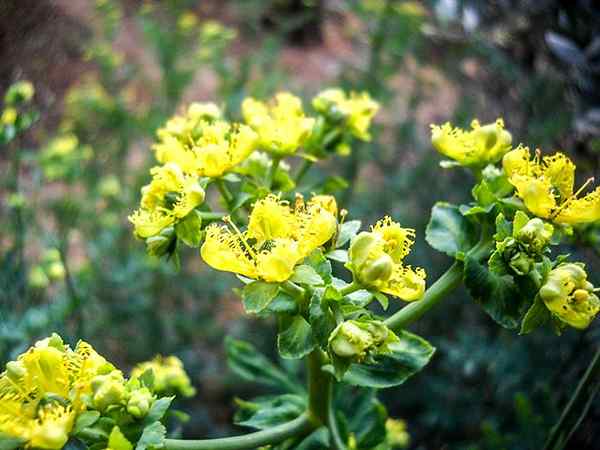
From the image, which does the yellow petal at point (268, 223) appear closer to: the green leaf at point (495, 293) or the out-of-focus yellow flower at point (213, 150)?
the out-of-focus yellow flower at point (213, 150)

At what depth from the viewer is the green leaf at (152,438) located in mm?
856

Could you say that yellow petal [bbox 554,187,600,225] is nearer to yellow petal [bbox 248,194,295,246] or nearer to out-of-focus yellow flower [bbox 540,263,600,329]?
out-of-focus yellow flower [bbox 540,263,600,329]

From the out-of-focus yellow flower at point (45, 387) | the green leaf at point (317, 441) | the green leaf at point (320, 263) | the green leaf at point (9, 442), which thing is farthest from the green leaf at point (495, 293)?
the green leaf at point (9, 442)

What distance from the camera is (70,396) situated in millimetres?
868

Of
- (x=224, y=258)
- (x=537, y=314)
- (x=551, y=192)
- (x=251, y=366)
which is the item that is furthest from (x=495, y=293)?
(x=251, y=366)

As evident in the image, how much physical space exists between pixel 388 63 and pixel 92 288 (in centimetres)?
158

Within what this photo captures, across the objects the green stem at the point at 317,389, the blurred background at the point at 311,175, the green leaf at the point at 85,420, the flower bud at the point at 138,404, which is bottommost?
the blurred background at the point at 311,175

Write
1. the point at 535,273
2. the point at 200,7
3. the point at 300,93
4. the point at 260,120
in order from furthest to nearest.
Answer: the point at 200,7 < the point at 300,93 < the point at 260,120 < the point at 535,273

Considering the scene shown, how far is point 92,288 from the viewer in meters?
2.35

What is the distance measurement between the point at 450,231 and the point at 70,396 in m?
0.65

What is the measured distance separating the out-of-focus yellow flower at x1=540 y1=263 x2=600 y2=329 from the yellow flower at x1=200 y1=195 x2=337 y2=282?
320mm

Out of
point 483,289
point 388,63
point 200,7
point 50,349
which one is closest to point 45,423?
point 50,349

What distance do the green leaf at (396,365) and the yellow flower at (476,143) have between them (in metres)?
0.33

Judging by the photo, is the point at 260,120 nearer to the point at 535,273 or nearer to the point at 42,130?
the point at 535,273
